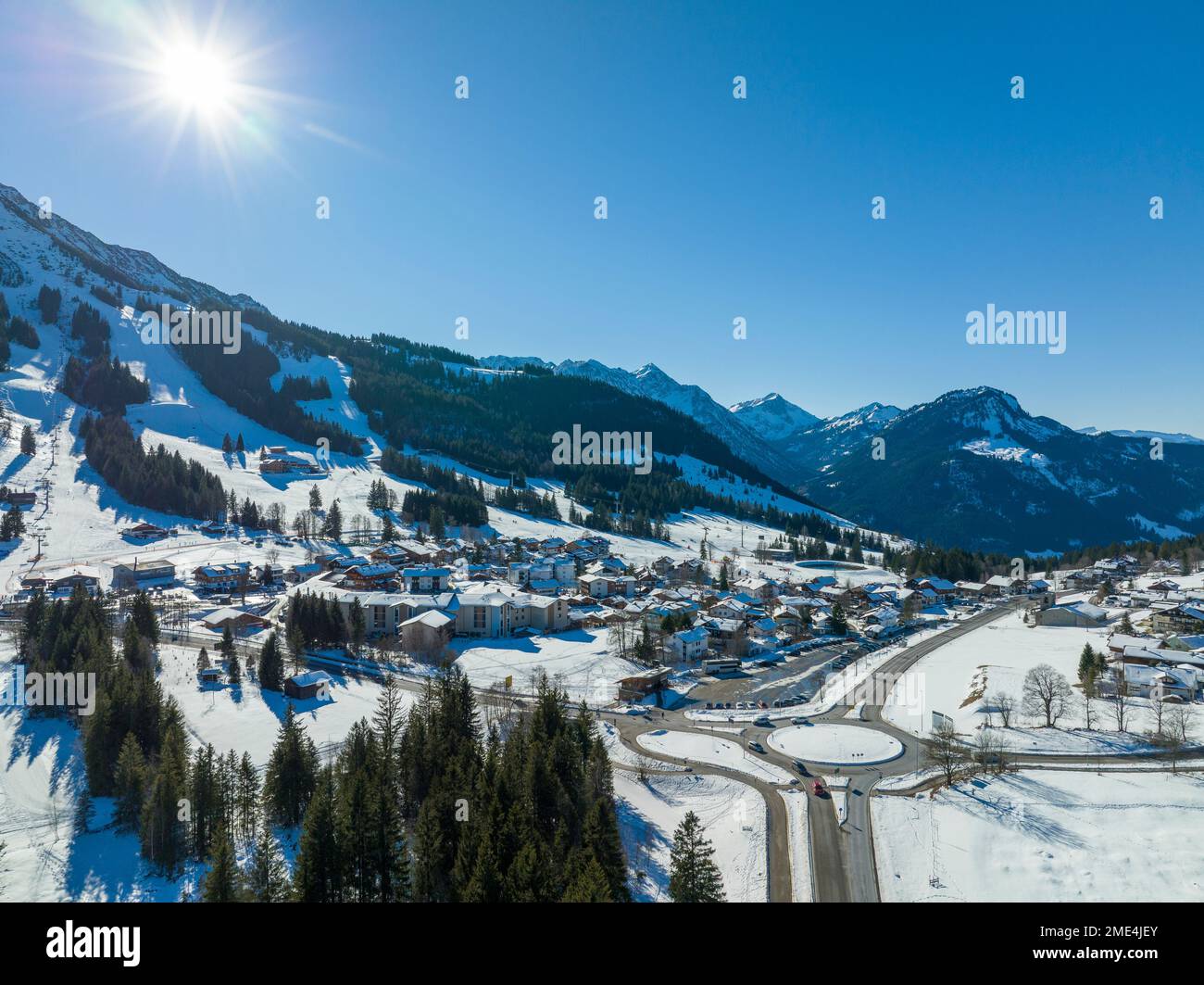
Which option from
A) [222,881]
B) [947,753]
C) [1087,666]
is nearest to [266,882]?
[222,881]

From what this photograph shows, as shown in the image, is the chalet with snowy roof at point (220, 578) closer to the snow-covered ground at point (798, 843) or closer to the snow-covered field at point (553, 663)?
the snow-covered field at point (553, 663)

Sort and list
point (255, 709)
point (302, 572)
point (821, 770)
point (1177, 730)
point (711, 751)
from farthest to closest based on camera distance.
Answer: point (302, 572)
point (255, 709)
point (1177, 730)
point (711, 751)
point (821, 770)

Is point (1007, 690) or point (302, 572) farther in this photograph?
point (302, 572)

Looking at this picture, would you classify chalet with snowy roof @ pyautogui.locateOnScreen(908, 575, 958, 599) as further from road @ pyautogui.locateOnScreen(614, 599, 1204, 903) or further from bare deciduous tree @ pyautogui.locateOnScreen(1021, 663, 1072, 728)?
bare deciduous tree @ pyautogui.locateOnScreen(1021, 663, 1072, 728)

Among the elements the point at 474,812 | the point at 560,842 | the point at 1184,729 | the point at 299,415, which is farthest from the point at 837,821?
the point at 299,415

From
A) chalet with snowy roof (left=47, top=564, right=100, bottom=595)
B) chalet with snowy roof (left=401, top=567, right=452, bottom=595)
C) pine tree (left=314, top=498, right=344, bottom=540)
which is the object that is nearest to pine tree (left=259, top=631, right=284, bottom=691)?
chalet with snowy roof (left=401, top=567, right=452, bottom=595)

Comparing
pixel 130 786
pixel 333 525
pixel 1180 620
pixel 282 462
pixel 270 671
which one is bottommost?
pixel 1180 620

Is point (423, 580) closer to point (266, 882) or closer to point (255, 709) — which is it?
point (255, 709)
